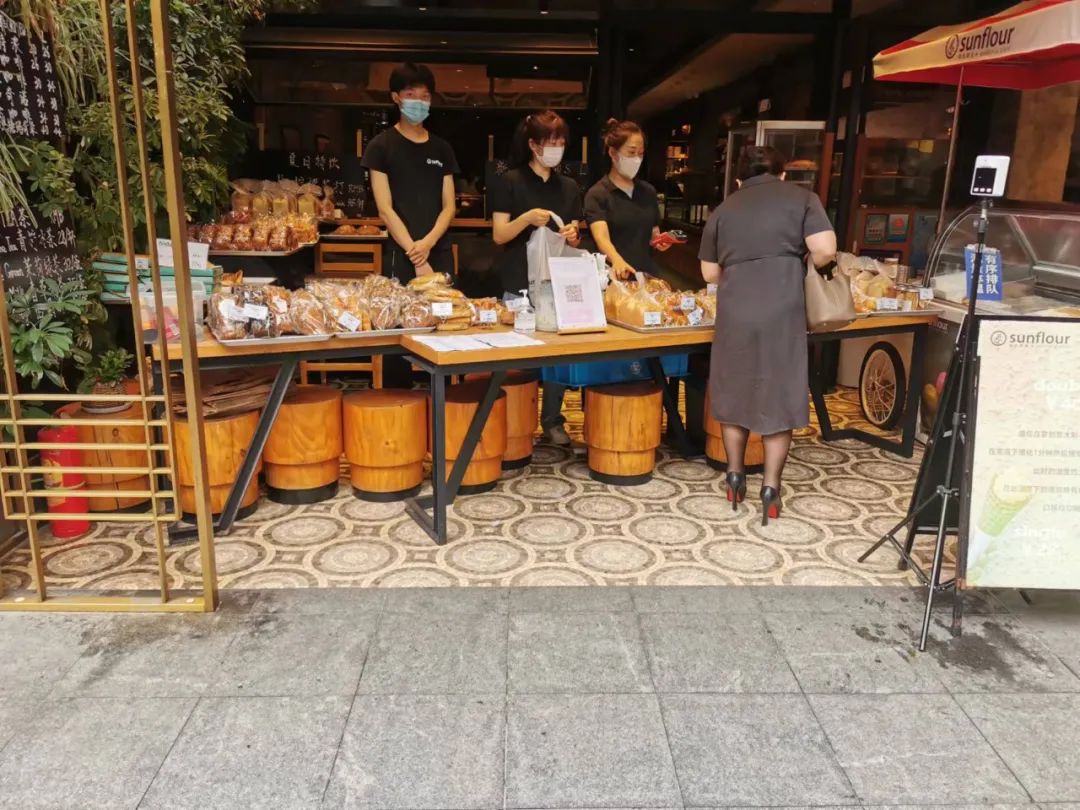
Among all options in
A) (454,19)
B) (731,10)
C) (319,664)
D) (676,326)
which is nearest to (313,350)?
(319,664)

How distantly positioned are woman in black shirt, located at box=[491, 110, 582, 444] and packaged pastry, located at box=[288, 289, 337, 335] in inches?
44.7

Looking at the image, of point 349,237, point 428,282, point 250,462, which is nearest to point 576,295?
point 428,282

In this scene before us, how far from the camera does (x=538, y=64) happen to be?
734 cm

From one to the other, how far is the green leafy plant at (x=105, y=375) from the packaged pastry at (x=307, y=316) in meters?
0.97

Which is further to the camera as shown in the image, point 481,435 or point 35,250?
point 481,435

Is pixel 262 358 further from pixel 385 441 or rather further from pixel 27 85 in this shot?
pixel 27 85

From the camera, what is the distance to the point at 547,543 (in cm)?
364

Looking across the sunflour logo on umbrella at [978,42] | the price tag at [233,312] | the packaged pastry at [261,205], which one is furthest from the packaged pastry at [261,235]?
the sunflour logo on umbrella at [978,42]

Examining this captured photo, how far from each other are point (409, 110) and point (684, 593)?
2.81m

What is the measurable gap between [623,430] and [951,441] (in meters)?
1.60

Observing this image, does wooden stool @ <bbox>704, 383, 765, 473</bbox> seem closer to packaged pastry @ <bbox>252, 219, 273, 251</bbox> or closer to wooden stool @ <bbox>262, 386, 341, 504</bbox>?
wooden stool @ <bbox>262, 386, 341, 504</bbox>

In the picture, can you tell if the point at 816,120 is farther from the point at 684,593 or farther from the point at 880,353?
the point at 684,593

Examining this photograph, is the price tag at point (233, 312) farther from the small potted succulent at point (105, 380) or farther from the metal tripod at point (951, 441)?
the metal tripod at point (951, 441)

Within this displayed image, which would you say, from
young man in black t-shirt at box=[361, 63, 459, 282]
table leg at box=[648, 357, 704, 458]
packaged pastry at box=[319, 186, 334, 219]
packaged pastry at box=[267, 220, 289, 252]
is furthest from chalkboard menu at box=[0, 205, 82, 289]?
packaged pastry at box=[319, 186, 334, 219]
